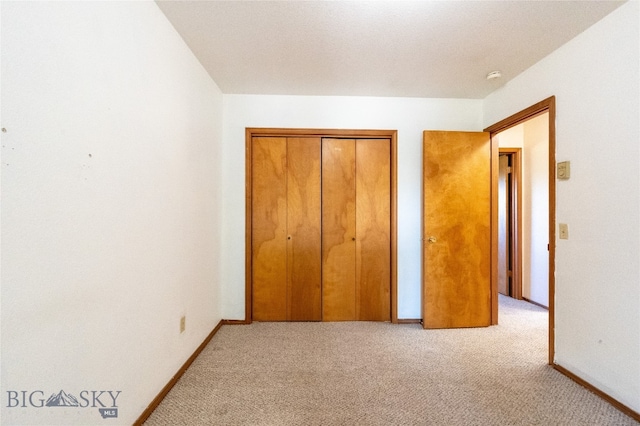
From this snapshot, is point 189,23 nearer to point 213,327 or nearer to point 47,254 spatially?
point 47,254

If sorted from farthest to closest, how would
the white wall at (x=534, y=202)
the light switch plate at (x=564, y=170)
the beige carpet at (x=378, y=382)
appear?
the white wall at (x=534, y=202) → the light switch plate at (x=564, y=170) → the beige carpet at (x=378, y=382)

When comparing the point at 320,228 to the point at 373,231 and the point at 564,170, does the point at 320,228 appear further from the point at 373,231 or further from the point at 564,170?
the point at 564,170

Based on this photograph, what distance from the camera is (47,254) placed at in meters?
0.89

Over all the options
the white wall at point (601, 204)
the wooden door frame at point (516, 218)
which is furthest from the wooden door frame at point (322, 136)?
the wooden door frame at point (516, 218)

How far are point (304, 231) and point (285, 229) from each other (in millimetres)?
197

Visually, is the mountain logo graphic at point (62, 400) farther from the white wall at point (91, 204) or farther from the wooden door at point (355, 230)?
the wooden door at point (355, 230)

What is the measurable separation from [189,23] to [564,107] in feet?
8.39

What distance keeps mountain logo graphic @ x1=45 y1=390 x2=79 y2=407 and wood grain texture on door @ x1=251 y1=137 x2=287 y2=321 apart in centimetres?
170

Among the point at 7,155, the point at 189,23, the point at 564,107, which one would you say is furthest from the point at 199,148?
the point at 564,107

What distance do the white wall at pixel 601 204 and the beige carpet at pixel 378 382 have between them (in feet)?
0.90

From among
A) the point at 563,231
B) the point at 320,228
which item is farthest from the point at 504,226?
the point at 320,228

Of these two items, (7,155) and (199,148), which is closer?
(7,155)

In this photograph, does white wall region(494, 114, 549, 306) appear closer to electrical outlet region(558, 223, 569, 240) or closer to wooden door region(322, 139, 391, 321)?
electrical outlet region(558, 223, 569, 240)

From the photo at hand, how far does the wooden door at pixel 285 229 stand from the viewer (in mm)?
2680
